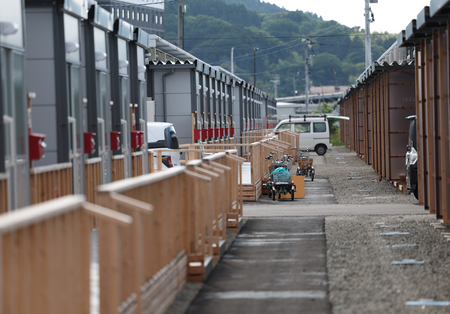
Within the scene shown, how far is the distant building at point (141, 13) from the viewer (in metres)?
48.2

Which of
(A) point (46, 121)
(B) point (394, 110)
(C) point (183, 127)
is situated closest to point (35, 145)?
(A) point (46, 121)

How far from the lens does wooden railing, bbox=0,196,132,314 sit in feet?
11.9

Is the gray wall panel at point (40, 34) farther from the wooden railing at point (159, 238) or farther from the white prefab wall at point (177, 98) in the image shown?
the white prefab wall at point (177, 98)

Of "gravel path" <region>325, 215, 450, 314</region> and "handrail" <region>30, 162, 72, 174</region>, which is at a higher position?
"handrail" <region>30, 162, 72, 174</region>

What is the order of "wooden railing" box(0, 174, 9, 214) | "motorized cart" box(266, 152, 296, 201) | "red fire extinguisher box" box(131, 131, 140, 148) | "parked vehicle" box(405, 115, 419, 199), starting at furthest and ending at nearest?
"motorized cart" box(266, 152, 296, 201) → "parked vehicle" box(405, 115, 419, 199) → "red fire extinguisher box" box(131, 131, 140, 148) → "wooden railing" box(0, 174, 9, 214)

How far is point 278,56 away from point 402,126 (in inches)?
4691

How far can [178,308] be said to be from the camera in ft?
21.4

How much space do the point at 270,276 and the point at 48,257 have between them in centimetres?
421

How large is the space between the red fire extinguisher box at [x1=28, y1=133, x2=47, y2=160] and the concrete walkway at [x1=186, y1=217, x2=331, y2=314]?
8.67ft

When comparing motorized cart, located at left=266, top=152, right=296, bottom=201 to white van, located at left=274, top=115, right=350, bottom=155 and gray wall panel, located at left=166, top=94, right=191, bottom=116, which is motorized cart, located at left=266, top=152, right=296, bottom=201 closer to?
gray wall panel, located at left=166, top=94, right=191, bottom=116

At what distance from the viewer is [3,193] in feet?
25.1

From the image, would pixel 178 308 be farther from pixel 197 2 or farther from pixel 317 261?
pixel 197 2

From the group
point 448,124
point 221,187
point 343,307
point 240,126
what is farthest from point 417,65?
point 240,126

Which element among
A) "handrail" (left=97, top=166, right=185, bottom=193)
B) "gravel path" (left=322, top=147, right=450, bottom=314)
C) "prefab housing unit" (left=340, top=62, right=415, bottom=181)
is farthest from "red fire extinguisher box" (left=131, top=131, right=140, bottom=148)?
"prefab housing unit" (left=340, top=62, right=415, bottom=181)
